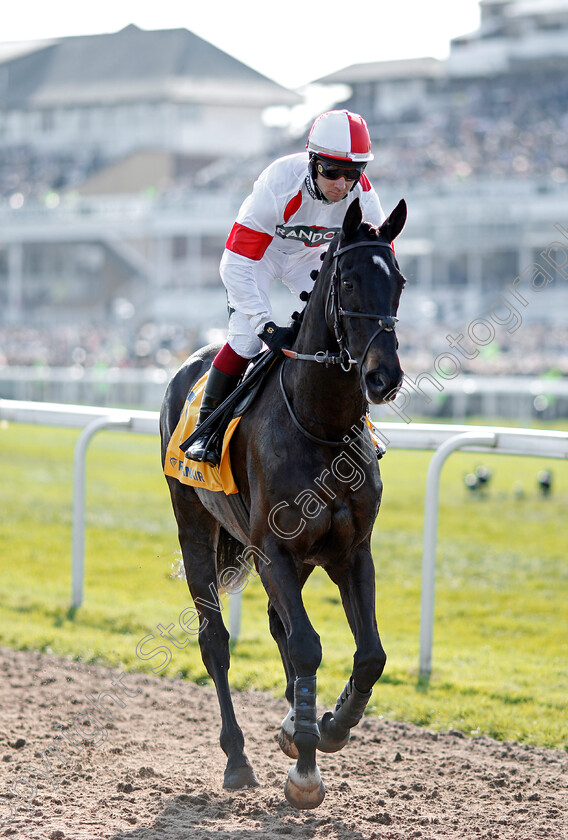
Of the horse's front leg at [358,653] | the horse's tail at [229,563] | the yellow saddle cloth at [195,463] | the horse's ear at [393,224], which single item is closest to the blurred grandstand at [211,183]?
the horse's tail at [229,563]

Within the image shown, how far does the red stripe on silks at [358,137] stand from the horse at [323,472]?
330mm

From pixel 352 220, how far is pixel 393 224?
0.53 ft

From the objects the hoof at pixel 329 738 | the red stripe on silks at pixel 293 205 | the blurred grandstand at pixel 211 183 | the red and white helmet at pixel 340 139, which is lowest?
the hoof at pixel 329 738

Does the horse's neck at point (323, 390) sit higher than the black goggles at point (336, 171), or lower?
lower

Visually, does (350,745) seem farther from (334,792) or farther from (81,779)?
(81,779)

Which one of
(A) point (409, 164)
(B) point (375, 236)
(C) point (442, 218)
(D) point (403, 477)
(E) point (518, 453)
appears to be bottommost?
(D) point (403, 477)

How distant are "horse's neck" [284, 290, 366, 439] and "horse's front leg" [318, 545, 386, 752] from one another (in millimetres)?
467

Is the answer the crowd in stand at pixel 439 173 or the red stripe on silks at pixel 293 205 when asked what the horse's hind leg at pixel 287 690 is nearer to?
the red stripe on silks at pixel 293 205

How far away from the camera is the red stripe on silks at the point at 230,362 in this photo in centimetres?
385

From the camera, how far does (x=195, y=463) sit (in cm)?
398

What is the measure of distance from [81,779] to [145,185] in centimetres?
5013

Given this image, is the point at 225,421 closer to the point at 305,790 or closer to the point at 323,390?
the point at 323,390

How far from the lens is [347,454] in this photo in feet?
11.1

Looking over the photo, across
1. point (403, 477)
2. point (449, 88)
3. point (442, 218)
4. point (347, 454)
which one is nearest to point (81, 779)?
point (347, 454)
